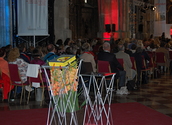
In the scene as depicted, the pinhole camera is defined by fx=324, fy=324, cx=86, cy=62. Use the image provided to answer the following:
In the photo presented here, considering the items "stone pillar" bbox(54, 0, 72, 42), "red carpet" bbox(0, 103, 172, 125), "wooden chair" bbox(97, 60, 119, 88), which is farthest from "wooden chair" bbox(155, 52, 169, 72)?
"red carpet" bbox(0, 103, 172, 125)

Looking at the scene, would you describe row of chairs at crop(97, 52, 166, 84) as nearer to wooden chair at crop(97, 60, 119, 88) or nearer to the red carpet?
wooden chair at crop(97, 60, 119, 88)

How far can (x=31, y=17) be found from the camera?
36.8 ft

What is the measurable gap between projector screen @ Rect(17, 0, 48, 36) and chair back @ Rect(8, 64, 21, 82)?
4.14m

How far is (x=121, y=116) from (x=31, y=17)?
6473mm

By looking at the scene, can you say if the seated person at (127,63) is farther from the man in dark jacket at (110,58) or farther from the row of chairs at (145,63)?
the man in dark jacket at (110,58)

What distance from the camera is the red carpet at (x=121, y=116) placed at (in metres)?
5.45

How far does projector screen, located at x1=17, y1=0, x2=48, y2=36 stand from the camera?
1116 cm

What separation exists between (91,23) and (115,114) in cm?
2091

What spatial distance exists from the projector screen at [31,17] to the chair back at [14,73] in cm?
414

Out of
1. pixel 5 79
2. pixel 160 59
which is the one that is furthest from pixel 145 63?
pixel 5 79

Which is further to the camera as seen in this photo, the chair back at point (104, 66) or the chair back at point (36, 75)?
the chair back at point (104, 66)

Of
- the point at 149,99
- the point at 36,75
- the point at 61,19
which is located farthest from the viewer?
the point at 61,19

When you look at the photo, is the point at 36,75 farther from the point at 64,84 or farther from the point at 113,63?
the point at 64,84

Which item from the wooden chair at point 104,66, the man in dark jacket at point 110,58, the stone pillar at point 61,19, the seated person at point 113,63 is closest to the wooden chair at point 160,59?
the seated person at point 113,63
